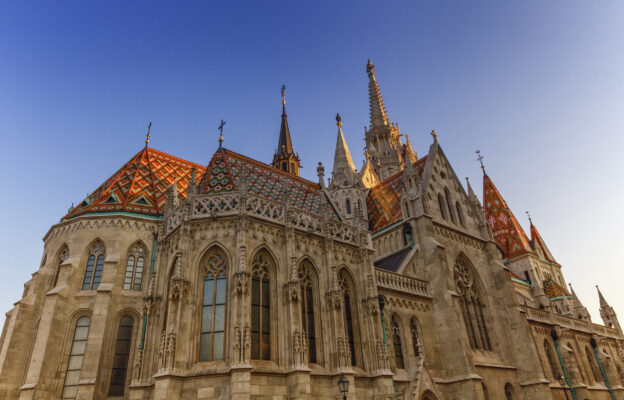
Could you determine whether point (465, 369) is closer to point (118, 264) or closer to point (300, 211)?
point (300, 211)

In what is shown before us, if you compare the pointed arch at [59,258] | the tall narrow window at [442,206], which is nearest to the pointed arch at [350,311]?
the tall narrow window at [442,206]

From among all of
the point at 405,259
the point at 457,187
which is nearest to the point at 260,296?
the point at 405,259

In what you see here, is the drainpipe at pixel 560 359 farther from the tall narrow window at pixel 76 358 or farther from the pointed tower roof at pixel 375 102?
the pointed tower roof at pixel 375 102

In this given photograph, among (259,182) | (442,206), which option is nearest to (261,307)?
(259,182)

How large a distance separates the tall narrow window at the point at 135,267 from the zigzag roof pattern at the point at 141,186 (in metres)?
1.89

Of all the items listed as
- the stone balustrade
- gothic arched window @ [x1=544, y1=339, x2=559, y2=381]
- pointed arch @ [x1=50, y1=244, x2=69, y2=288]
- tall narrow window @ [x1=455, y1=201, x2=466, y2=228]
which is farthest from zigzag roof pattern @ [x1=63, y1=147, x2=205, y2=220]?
gothic arched window @ [x1=544, y1=339, x2=559, y2=381]

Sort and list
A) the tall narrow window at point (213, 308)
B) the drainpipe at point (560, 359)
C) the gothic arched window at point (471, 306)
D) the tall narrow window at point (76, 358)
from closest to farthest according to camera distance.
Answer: the tall narrow window at point (213, 308) < the tall narrow window at point (76, 358) < the gothic arched window at point (471, 306) < the drainpipe at point (560, 359)

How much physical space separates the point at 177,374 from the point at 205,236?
4.80 metres

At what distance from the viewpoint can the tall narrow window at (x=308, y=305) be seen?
15901 mm

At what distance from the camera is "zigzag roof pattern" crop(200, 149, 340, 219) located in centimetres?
1917

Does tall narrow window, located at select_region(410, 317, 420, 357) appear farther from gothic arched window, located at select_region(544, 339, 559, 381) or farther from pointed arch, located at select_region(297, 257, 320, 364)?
gothic arched window, located at select_region(544, 339, 559, 381)

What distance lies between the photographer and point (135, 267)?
63.6 feet

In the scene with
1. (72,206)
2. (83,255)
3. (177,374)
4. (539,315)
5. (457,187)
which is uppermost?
(457,187)

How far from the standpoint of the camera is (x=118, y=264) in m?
18.9
